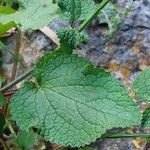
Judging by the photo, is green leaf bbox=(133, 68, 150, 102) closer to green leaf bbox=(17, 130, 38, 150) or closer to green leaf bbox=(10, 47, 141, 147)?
green leaf bbox=(10, 47, 141, 147)

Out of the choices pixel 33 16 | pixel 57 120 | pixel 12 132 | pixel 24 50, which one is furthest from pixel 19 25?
pixel 24 50

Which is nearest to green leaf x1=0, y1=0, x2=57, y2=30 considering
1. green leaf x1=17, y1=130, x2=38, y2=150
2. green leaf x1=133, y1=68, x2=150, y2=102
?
green leaf x1=133, y1=68, x2=150, y2=102

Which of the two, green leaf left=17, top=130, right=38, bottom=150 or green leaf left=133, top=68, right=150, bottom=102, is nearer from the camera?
green leaf left=133, top=68, right=150, bottom=102

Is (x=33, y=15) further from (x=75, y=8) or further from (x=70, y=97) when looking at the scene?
(x=70, y=97)

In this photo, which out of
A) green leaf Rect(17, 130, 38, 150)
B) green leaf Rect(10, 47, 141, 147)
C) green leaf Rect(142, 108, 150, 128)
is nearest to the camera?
green leaf Rect(10, 47, 141, 147)

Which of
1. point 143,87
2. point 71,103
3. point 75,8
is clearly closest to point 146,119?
point 143,87

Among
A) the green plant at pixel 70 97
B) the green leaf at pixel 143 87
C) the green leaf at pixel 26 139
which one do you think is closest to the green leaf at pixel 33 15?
the green plant at pixel 70 97

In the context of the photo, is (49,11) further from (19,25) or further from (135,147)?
(135,147)
